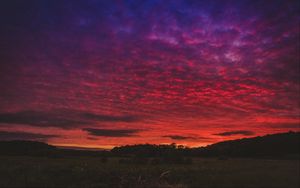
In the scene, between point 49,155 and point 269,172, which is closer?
point 269,172

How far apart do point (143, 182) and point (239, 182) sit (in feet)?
25.7

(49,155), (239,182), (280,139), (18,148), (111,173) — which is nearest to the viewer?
(239,182)

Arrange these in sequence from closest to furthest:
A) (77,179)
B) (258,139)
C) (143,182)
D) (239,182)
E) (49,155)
Answer: (239,182)
(143,182)
(77,179)
(258,139)
(49,155)

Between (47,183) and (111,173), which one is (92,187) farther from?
(111,173)

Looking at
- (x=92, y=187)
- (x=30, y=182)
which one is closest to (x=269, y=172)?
(x=92, y=187)

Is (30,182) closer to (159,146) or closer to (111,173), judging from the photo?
(111,173)

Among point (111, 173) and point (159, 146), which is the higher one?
point (159, 146)

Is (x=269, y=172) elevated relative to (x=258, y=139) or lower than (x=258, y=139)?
lower

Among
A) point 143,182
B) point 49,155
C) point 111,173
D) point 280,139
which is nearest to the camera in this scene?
point 143,182

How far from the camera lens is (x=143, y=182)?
Answer: 30.0 metres

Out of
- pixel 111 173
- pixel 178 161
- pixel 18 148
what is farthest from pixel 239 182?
pixel 18 148

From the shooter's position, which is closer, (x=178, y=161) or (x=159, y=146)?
(x=178, y=161)

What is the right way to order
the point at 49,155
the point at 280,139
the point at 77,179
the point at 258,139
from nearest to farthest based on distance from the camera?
the point at 77,179 → the point at 280,139 → the point at 258,139 → the point at 49,155

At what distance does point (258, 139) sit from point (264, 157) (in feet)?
28.4
